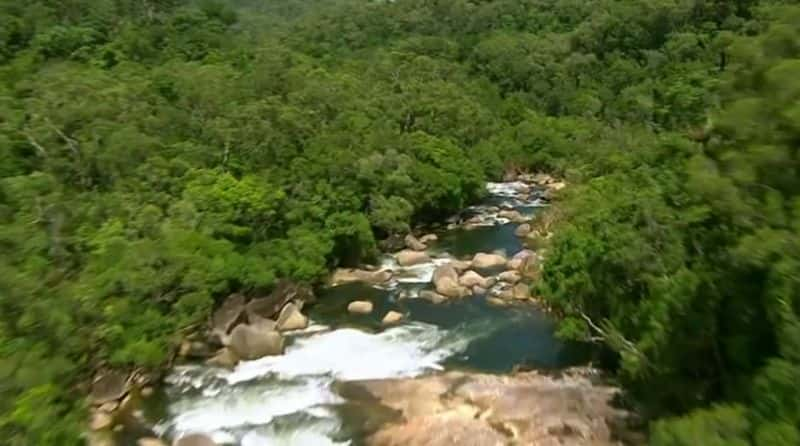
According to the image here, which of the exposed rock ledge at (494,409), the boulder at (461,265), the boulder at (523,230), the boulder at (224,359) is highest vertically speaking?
the exposed rock ledge at (494,409)

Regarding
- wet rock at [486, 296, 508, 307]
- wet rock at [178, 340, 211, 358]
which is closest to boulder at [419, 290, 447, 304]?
wet rock at [486, 296, 508, 307]

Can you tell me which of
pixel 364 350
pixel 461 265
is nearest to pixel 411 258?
pixel 461 265

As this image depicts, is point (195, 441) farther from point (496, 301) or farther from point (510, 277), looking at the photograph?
point (510, 277)

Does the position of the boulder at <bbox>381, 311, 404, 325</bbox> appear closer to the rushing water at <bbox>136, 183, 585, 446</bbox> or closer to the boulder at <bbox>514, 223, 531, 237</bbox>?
the rushing water at <bbox>136, 183, 585, 446</bbox>

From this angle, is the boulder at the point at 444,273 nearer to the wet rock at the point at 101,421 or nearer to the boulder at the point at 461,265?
the boulder at the point at 461,265

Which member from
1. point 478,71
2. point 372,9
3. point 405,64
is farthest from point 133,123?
point 372,9

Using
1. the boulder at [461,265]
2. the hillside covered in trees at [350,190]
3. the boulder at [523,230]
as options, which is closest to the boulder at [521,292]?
the boulder at [461,265]
